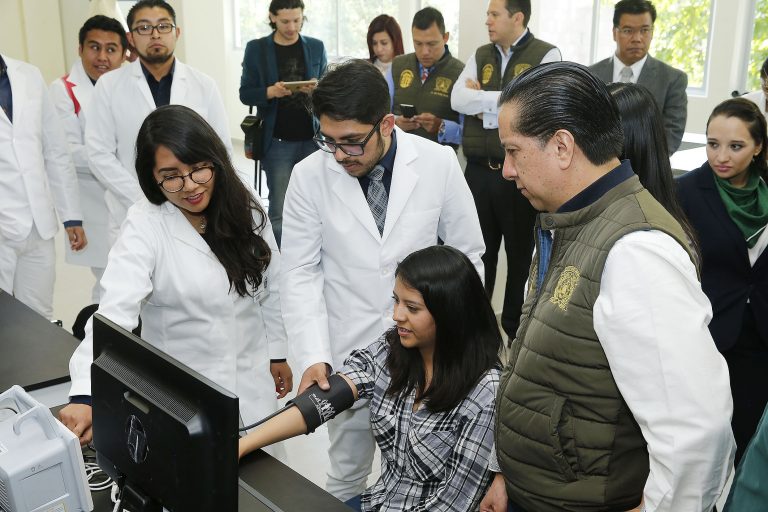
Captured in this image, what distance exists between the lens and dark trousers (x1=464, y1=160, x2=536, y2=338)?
3.37 metres

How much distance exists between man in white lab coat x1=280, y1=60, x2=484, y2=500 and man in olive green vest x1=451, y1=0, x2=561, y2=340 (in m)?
1.47

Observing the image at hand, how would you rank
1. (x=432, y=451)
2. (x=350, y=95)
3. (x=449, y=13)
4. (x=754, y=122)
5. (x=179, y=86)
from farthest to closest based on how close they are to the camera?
(x=449, y=13) → (x=179, y=86) → (x=754, y=122) → (x=350, y=95) → (x=432, y=451)

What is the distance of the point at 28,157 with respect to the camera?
2.80 metres

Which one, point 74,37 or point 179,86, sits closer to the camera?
point 179,86

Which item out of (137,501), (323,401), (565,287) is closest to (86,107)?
(323,401)

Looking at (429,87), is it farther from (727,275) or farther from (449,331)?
(449,331)

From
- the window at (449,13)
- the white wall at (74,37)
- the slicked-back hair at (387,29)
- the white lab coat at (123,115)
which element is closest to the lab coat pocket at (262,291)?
the white lab coat at (123,115)

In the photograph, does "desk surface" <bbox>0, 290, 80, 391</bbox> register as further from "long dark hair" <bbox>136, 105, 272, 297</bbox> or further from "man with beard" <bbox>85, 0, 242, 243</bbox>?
"man with beard" <bbox>85, 0, 242, 243</bbox>

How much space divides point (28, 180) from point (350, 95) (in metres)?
1.73

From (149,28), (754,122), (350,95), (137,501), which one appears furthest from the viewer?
(149,28)

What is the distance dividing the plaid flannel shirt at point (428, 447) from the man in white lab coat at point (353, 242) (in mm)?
232

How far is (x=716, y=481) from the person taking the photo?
3.42 feet

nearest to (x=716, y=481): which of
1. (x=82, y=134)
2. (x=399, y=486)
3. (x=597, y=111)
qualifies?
(x=597, y=111)

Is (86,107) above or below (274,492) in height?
above
